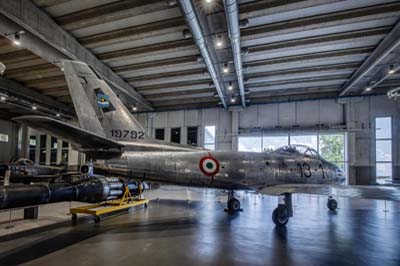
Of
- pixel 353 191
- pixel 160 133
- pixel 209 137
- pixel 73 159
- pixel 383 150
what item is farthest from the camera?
pixel 73 159

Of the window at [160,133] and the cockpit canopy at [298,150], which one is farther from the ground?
the window at [160,133]

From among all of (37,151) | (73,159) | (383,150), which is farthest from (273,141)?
(37,151)

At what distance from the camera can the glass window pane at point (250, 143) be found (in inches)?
595

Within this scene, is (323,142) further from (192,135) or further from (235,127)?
(192,135)

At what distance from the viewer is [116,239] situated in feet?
14.4

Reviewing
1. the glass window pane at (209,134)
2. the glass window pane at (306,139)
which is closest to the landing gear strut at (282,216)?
the glass window pane at (306,139)

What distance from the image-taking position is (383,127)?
43.0 ft

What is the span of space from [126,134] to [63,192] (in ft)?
6.25

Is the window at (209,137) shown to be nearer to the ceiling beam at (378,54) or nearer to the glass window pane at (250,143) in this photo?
the glass window pane at (250,143)

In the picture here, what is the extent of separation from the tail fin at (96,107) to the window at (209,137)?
10.6 metres

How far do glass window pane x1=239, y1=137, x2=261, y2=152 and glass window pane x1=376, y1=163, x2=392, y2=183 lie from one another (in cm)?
690

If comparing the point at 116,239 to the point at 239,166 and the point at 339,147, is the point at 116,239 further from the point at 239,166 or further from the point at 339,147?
the point at 339,147

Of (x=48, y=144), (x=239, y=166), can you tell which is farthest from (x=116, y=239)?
(x=48, y=144)

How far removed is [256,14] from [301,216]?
21.1 feet
